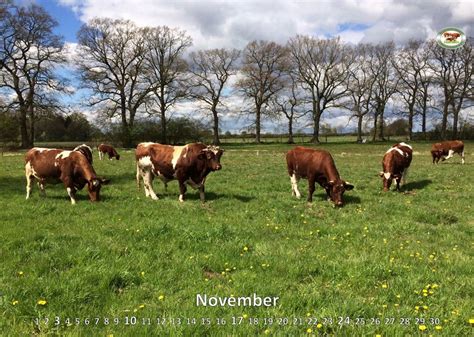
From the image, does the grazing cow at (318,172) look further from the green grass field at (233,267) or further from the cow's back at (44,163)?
the cow's back at (44,163)

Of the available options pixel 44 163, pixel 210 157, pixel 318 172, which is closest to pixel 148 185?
pixel 210 157

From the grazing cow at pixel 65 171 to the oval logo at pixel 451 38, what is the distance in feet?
50.0

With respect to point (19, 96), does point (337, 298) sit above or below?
below

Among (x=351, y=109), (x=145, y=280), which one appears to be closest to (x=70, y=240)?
(x=145, y=280)

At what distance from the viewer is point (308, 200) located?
39.5ft

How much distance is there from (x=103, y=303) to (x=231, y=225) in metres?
4.15

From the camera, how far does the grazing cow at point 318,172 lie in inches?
450

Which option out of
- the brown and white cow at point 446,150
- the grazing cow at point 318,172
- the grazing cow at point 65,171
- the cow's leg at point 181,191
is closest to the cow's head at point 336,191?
the grazing cow at point 318,172

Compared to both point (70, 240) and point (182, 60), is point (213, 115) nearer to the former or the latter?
point (182, 60)

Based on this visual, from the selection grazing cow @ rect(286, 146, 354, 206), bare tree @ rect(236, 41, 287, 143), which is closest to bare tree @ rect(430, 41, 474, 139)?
bare tree @ rect(236, 41, 287, 143)

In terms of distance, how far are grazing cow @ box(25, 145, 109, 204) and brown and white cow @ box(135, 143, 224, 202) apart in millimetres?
1651

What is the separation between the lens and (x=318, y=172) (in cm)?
1221

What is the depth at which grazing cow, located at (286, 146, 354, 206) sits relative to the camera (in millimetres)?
11434

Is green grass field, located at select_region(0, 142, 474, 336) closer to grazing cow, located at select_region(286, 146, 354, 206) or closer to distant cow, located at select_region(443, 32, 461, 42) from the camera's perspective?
grazing cow, located at select_region(286, 146, 354, 206)
